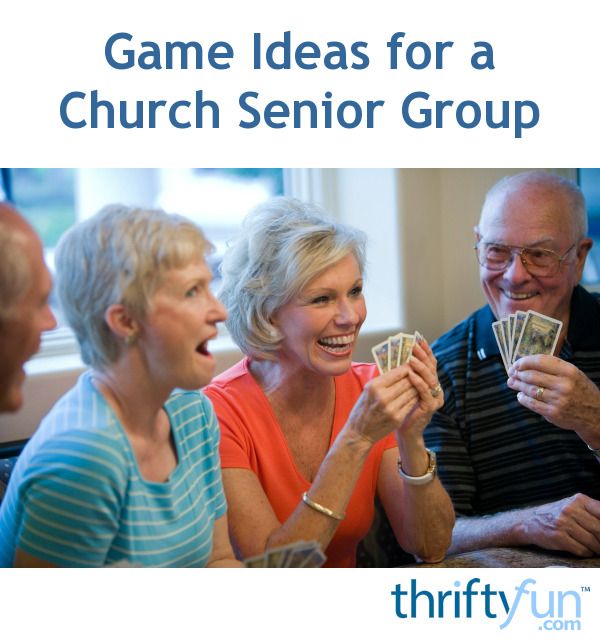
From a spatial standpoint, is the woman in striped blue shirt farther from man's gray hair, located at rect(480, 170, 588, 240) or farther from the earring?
man's gray hair, located at rect(480, 170, 588, 240)

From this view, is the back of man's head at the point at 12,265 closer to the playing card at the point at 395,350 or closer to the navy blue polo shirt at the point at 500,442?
the playing card at the point at 395,350

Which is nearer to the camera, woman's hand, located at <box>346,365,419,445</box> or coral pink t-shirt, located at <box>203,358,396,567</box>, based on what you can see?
woman's hand, located at <box>346,365,419,445</box>

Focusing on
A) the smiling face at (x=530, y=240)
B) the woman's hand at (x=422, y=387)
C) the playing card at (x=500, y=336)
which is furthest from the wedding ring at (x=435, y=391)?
the smiling face at (x=530, y=240)

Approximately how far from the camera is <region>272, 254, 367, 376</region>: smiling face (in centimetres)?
202

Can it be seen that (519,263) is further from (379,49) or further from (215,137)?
(215,137)

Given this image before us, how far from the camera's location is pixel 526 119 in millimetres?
2387

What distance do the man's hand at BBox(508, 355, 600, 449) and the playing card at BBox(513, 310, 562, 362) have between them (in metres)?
0.12

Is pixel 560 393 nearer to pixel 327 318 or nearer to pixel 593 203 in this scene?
pixel 327 318

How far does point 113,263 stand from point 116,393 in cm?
25

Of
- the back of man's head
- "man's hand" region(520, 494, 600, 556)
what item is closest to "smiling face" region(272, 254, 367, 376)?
"man's hand" region(520, 494, 600, 556)

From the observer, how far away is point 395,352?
6.62ft

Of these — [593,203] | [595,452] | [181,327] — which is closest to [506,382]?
[595,452]

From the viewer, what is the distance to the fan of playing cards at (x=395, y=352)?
6.54 feet
